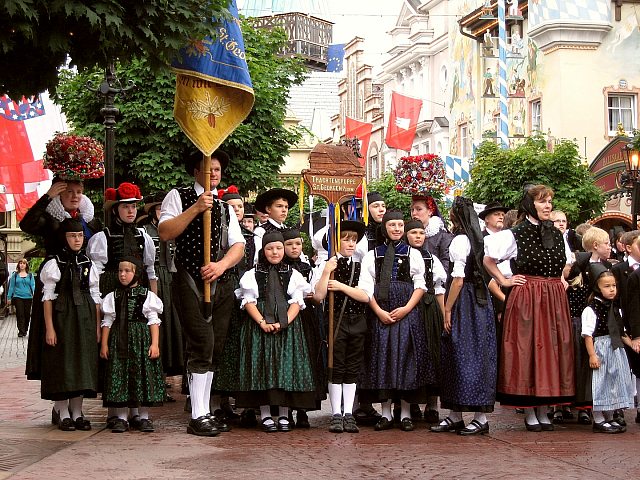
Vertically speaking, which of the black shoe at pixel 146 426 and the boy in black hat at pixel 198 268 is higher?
the boy in black hat at pixel 198 268

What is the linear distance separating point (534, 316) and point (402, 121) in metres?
43.3

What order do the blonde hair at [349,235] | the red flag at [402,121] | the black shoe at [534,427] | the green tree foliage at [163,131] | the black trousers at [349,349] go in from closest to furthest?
the black shoe at [534,427], the black trousers at [349,349], the blonde hair at [349,235], the green tree foliage at [163,131], the red flag at [402,121]

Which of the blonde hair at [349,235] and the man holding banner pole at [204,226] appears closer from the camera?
the man holding banner pole at [204,226]

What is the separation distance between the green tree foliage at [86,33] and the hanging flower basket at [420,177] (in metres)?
5.10

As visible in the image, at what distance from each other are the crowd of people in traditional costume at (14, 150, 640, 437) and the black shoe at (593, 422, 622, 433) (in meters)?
0.03

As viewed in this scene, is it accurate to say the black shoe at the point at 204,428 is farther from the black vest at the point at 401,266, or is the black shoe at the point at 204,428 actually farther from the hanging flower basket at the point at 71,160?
the hanging flower basket at the point at 71,160

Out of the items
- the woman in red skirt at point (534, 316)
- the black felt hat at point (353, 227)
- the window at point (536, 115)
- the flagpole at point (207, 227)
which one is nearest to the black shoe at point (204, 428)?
the flagpole at point (207, 227)

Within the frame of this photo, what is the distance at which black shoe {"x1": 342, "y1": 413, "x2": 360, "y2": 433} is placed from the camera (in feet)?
33.0

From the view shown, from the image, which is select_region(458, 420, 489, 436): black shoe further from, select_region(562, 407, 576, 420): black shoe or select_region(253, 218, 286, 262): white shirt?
select_region(253, 218, 286, 262): white shirt

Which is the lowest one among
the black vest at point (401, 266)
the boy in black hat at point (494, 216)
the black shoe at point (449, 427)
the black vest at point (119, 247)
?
the black shoe at point (449, 427)

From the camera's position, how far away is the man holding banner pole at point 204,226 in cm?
963

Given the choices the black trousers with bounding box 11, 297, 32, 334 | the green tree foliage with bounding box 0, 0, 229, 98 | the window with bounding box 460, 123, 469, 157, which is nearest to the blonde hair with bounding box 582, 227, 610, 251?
the green tree foliage with bounding box 0, 0, 229, 98

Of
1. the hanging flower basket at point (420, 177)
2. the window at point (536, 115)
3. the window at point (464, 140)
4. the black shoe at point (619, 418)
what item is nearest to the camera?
the black shoe at point (619, 418)

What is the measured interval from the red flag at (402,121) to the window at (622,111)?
11.4m
